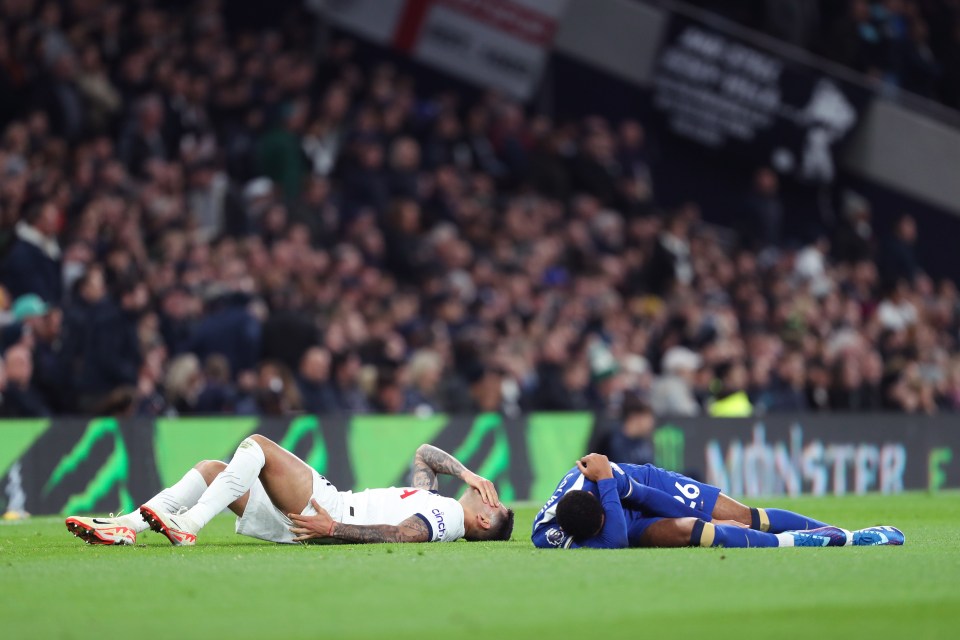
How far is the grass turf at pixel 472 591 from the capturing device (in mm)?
6531

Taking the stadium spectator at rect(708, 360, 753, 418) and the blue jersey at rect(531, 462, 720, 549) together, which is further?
the stadium spectator at rect(708, 360, 753, 418)

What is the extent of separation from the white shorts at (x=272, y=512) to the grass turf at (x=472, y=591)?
137 millimetres

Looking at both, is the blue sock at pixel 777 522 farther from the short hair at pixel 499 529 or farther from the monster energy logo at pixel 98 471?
the monster energy logo at pixel 98 471

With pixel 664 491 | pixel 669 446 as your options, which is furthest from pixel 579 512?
pixel 669 446

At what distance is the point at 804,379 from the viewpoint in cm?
2208

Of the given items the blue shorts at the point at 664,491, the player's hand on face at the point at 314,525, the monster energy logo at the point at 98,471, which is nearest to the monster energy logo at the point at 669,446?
the monster energy logo at the point at 98,471

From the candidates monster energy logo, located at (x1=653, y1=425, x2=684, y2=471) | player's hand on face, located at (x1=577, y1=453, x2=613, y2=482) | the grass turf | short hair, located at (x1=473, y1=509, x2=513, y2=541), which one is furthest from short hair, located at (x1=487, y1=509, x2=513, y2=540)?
monster energy logo, located at (x1=653, y1=425, x2=684, y2=471)

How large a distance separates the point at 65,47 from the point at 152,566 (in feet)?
37.7

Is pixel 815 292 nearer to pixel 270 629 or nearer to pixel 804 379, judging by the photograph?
pixel 804 379

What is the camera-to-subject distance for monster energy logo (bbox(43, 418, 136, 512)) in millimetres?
14945

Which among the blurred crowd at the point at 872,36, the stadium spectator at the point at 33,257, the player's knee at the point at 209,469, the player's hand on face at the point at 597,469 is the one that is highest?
the blurred crowd at the point at 872,36

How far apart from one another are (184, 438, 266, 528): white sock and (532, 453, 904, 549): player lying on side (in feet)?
6.10

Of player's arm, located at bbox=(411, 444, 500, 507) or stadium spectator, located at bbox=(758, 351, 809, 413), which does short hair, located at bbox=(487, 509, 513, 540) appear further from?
stadium spectator, located at bbox=(758, 351, 809, 413)

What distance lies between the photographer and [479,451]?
1762 cm
